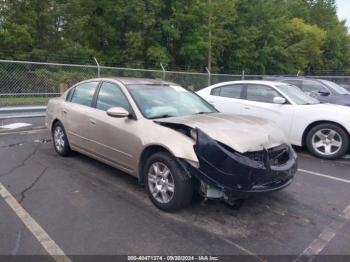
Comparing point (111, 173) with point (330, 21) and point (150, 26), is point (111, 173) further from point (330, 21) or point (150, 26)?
point (330, 21)

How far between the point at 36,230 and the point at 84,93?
9.11 ft

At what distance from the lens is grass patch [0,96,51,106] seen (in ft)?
32.1

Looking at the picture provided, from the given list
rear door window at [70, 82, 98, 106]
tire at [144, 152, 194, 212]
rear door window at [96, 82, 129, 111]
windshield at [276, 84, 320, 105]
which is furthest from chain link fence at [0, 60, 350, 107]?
tire at [144, 152, 194, 212]

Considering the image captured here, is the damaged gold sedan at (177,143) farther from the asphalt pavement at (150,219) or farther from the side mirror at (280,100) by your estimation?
the side mirror at (280,100)

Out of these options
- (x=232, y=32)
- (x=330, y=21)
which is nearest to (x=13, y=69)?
(x=232, y=32)

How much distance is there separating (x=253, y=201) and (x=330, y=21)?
6001 centimetres

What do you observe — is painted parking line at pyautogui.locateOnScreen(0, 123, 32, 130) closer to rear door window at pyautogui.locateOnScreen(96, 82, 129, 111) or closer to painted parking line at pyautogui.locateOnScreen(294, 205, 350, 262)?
rear door window at pyautogui.locateOnScreen(96, 82, 129, 111)

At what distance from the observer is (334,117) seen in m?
6.29

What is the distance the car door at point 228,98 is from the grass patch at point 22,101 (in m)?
5.63

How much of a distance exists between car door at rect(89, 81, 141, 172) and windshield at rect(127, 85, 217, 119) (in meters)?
0.20

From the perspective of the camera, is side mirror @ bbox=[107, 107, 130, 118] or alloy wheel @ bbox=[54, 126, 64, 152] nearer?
side mirror @ bbox=[107, 107, 130, 118]

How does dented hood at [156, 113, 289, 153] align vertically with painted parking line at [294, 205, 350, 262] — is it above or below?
above

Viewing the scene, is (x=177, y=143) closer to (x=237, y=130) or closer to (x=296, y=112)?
(x=237, y=130)

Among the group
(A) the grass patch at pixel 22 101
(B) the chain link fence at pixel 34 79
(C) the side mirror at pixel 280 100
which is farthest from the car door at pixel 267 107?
(A) the grass patch at pixel 22 101
